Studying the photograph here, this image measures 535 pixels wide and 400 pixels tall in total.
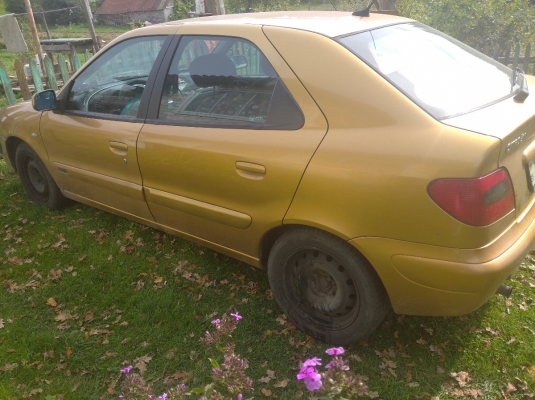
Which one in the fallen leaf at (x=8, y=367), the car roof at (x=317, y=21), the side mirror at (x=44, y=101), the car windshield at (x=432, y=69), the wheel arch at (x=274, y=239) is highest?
the car roof at (x=317, y=21)

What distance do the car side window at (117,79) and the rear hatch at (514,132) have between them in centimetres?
217

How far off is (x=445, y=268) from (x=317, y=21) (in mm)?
1622

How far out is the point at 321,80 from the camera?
239 centimetres

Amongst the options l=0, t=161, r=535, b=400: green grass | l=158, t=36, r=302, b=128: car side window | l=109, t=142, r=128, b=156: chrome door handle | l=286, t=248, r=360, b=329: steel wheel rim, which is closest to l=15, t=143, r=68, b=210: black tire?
l=0, t=161, r=535, b=400: green grass

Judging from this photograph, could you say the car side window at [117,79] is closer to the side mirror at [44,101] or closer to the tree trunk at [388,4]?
the side mirror at [44,101]

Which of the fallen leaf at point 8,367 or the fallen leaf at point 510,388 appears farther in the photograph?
the fallen leaf at point 8,367

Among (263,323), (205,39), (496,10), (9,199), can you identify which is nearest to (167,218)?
(263,323)

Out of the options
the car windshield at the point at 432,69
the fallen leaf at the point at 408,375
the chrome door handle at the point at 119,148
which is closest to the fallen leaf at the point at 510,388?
the fallen leaf at the point at 408,375

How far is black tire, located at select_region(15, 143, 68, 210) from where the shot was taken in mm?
4523

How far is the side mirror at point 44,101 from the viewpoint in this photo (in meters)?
3.80

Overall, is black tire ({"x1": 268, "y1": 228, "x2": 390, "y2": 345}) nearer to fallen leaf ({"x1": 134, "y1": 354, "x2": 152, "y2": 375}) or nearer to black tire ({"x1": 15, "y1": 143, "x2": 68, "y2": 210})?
fallen leaf ({"x1": 134, "y1": 354, "x2": 152, "y2": 375})

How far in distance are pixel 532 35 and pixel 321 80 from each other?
24.3 ft

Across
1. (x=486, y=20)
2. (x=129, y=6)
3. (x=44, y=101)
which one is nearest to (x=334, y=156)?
(x=44, y=101)

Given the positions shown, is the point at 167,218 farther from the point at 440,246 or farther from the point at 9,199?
the point at 9,199
